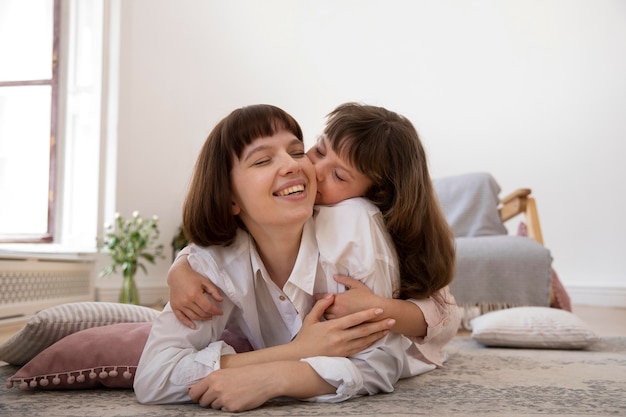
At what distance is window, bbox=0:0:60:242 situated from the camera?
4207 mm

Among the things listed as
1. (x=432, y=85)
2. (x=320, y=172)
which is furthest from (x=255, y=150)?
(x=432, y=85)

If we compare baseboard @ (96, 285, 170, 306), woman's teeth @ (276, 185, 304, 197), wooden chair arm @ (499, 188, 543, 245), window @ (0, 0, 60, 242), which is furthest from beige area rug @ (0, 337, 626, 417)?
baseboard @ (96, 285, 170, 306)

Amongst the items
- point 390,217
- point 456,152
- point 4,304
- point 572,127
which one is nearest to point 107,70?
point 4,304

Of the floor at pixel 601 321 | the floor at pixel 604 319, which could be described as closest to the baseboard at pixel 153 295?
the floor at pixel 601 321

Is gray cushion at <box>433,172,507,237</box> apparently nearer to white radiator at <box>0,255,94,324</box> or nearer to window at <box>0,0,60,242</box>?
white radiator at <box>0,255,94,324</box>

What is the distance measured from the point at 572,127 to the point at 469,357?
349cm

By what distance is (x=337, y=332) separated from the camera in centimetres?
126

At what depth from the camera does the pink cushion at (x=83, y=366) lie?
55.4 inches

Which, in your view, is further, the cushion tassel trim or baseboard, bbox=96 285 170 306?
baseboard, bbox=96 285 170 306

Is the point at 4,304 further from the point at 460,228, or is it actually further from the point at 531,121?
the point at 531,121

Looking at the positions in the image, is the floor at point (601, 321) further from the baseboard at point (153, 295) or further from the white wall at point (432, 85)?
the baseboard at point (153, 295)

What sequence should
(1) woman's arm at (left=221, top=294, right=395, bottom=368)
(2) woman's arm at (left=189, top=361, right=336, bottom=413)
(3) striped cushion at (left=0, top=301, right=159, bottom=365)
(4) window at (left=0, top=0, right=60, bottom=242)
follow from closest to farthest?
1. (2) woman's arm at (left=189, top=361, right=336, bottom=413)
2. (1) woman's arm at (left=221, top=294, right=395, bottom=368)
3. (3) striped cushion at (left=0, top=301, right=159, bottom=365)
4. (4) window at (left=0, top=0, right=60, bottom=242)

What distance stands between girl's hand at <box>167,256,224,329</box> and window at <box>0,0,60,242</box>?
3.29m

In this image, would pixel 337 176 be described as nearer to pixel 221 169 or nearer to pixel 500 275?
pixel 221 169
